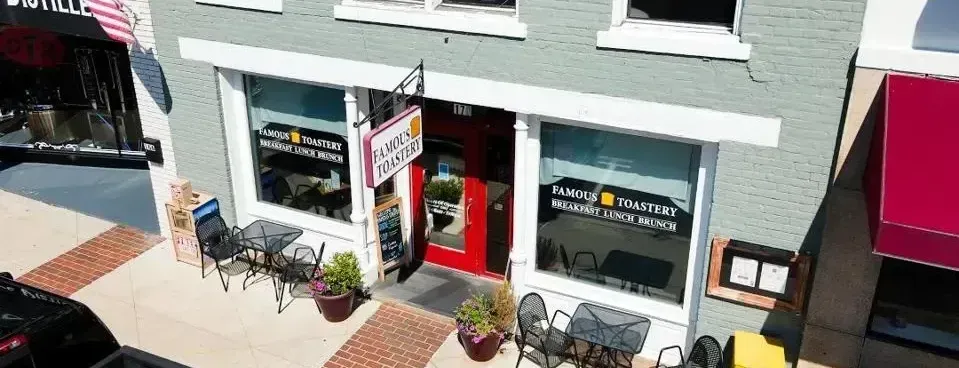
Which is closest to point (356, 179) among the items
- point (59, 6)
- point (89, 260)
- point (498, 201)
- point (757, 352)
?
point (498, 201)

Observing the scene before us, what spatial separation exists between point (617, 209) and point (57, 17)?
7.37 m

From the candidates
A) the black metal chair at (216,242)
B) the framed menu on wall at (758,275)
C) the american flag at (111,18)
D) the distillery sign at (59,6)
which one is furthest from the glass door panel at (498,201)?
the distillery sign at (59,6)

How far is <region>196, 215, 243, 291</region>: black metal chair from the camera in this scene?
9.70 m

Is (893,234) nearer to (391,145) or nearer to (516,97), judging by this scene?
(516,97)

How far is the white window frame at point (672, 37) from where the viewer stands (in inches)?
258

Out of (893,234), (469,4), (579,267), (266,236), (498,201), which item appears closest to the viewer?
(893,234)

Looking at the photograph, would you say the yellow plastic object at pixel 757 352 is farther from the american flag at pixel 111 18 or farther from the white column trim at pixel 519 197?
the american flag at pixel 111 18

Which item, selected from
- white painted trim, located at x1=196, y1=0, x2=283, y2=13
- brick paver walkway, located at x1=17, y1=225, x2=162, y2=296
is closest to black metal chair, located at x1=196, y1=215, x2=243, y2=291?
brick paver walkway, located at x1=17, y1=225, x2=162, y2=296

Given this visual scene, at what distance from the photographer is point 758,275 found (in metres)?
7.18

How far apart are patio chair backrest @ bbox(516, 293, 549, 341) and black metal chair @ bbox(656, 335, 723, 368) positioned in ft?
5.09

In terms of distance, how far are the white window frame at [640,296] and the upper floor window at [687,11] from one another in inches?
43.3

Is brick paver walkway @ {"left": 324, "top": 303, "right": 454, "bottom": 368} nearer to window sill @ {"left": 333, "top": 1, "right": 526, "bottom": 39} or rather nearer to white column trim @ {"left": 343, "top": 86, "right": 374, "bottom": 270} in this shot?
white column trim @ {"left": 343, "top": 86, "right": 374, "bottom": 270}

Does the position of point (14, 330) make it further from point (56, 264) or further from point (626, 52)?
point (626, 52)

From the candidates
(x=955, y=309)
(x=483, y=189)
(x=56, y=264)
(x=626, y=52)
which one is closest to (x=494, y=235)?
(x=483, y=189)
